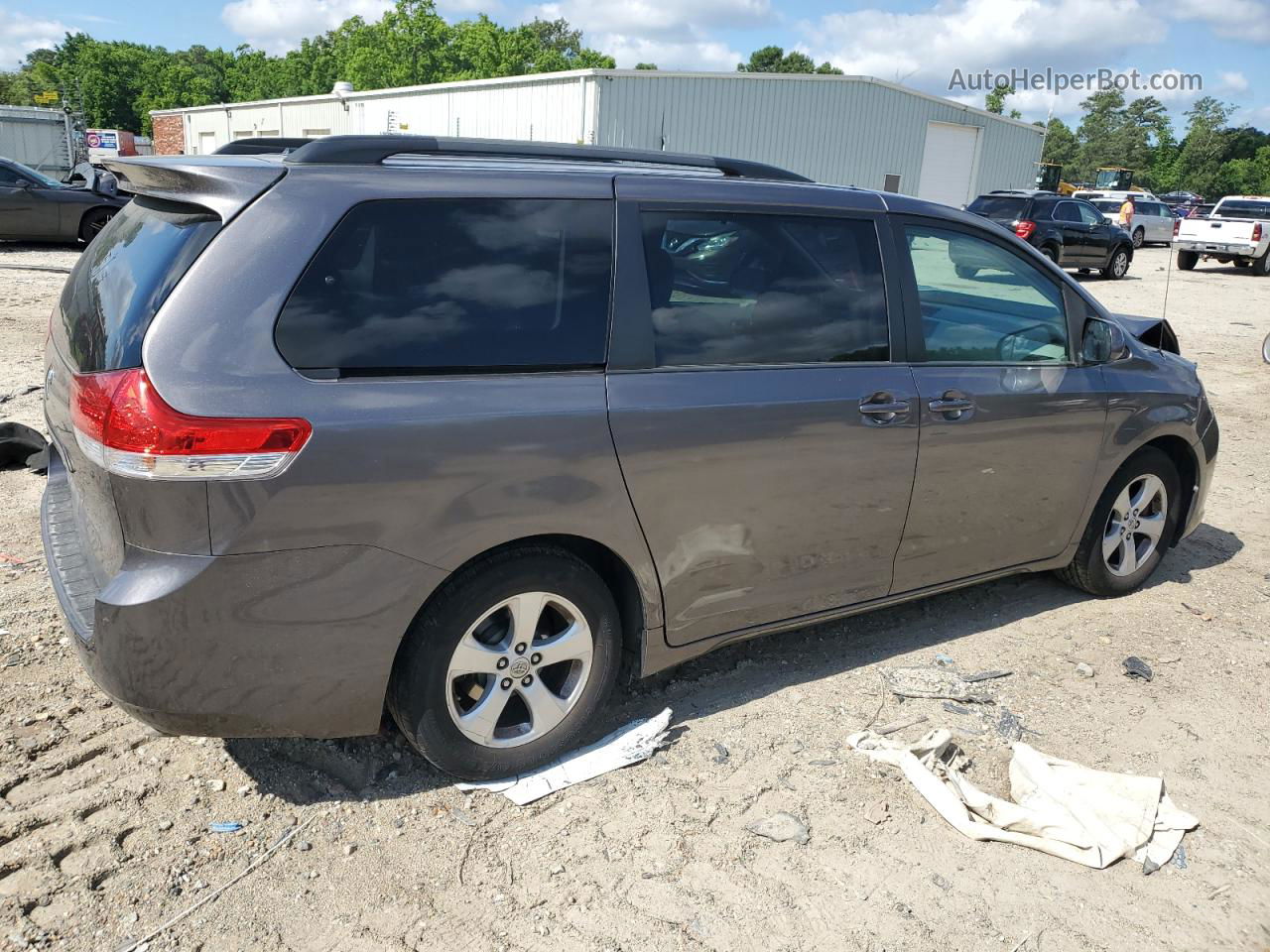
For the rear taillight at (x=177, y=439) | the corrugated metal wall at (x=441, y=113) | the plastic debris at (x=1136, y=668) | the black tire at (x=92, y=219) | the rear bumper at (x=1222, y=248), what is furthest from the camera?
the corrugated metal wall at (x=441, y=113)

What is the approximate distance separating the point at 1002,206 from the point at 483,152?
843 inches

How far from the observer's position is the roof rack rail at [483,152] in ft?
9.23

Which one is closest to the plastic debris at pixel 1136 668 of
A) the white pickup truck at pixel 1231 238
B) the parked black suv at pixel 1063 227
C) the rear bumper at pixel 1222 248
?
the parked black suv at pixel 1063 227

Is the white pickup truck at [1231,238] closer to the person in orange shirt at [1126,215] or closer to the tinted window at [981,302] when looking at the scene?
the person in orange shirt at [1126,215]

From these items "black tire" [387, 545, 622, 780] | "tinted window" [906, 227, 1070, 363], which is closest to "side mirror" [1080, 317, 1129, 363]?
"tinted window" [906, 227, 1070, 363]

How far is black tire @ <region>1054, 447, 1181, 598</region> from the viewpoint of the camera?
15.4 ft

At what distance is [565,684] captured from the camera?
3271mm

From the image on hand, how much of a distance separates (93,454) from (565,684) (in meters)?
1.53

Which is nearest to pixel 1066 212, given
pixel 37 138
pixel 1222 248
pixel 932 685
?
pixel 1222 248

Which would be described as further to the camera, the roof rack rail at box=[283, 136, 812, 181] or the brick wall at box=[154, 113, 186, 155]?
the brick wall at box=[154, 113, 186, 155]

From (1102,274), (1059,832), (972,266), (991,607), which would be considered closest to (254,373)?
(1059,832)

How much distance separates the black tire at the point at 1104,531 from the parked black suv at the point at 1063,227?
17384 mm

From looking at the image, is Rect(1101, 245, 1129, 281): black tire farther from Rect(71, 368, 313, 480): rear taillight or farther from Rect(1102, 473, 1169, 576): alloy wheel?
Rect(71, 368, 313, 480): rear taillight

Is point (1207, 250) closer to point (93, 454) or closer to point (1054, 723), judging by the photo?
point (1054, 723)
